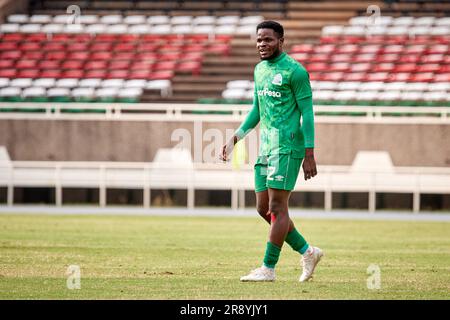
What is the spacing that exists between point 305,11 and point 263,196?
29.6 meters

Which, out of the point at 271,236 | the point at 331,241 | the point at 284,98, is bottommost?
the point at 331,241

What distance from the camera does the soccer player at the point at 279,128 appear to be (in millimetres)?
9922

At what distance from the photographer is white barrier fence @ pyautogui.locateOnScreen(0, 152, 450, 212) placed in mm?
26453

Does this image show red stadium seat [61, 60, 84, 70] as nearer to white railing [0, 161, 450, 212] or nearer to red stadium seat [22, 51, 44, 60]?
red stadium seat [22, 51, 44, 60]

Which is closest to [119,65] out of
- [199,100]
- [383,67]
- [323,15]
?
[199,100]

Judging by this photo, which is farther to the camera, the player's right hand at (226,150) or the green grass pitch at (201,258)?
the player's right hand at (226,150)

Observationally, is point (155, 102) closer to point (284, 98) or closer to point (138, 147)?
point (138, 147)

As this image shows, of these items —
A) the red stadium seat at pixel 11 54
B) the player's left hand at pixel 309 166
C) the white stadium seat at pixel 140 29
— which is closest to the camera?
the player's left hand at pixel 309 166

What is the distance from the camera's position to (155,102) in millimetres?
32406

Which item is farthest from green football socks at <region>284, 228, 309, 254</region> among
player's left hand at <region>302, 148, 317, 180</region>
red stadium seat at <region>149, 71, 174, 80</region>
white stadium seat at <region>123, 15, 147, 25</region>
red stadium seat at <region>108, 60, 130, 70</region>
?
white stadium seat at <region>123, 15, 147, 25</region>

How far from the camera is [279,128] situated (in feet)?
32.9

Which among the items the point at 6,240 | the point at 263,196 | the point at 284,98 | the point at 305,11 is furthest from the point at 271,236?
the point at 305,11

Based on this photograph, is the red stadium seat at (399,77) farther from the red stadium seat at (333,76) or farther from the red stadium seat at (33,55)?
the red stadium seat at (33,55)

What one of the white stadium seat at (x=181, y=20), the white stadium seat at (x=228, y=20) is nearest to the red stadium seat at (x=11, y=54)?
the white stadium seat at (x=181, y=20)
